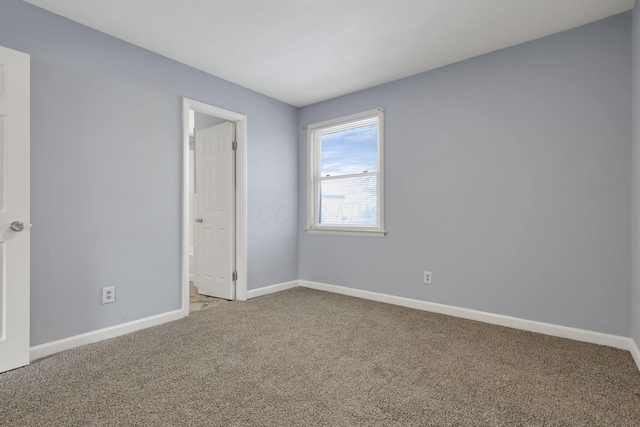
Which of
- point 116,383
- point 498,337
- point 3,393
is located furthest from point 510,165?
point 3,393

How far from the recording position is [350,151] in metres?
4.10

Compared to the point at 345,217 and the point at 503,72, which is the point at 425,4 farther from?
the point at 345,217

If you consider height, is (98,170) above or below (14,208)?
above

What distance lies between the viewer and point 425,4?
2.30 meters

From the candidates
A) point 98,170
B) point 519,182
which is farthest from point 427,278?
point 98,170

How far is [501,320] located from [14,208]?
3762 mm

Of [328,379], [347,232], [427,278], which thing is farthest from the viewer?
[347,232]

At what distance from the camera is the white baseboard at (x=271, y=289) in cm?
393

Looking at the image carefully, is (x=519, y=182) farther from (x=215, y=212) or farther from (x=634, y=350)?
(x=215, y=212)

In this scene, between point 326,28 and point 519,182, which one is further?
point 519,182

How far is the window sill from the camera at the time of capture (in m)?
3.78

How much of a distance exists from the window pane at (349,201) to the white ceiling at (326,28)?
1.25m

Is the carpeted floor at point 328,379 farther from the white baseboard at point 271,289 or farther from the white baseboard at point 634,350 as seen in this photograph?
the white baseboard at point 271,289

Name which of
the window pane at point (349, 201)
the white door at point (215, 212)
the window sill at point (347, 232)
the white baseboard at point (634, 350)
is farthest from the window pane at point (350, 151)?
the white baseboard at point (634, 350)
